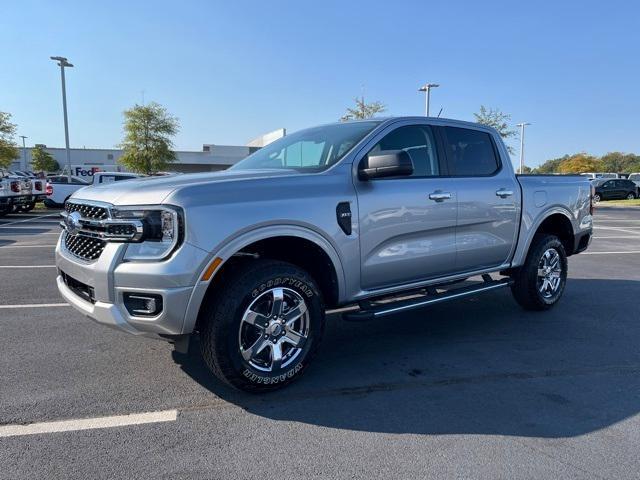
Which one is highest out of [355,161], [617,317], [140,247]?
[355,161]

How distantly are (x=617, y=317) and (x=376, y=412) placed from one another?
378 centimetres

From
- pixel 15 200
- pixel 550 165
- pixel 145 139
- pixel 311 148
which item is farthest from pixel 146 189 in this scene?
pixel 550 165

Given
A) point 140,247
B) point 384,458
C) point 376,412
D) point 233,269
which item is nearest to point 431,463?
point 384,458

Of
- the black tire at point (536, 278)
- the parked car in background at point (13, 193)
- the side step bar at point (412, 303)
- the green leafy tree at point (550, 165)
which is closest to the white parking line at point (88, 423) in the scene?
the side step bar at point (412, 303)

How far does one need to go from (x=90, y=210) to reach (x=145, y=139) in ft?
130

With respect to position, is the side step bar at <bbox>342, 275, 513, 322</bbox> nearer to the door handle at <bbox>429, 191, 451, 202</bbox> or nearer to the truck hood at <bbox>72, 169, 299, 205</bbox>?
the door handle at <bbox>429, 191, 451, 202</bbox>

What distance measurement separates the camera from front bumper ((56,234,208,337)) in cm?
299

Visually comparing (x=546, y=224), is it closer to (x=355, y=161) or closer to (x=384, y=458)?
(x=355, y=161)

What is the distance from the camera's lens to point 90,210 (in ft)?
11.1

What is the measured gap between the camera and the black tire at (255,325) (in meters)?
3.21

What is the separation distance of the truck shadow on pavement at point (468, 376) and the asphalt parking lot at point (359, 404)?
0.05 ft

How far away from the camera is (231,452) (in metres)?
2.77

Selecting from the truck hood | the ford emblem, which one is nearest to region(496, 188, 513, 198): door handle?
the truck hood

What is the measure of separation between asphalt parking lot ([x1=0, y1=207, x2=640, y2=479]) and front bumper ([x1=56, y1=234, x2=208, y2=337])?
0.60m
